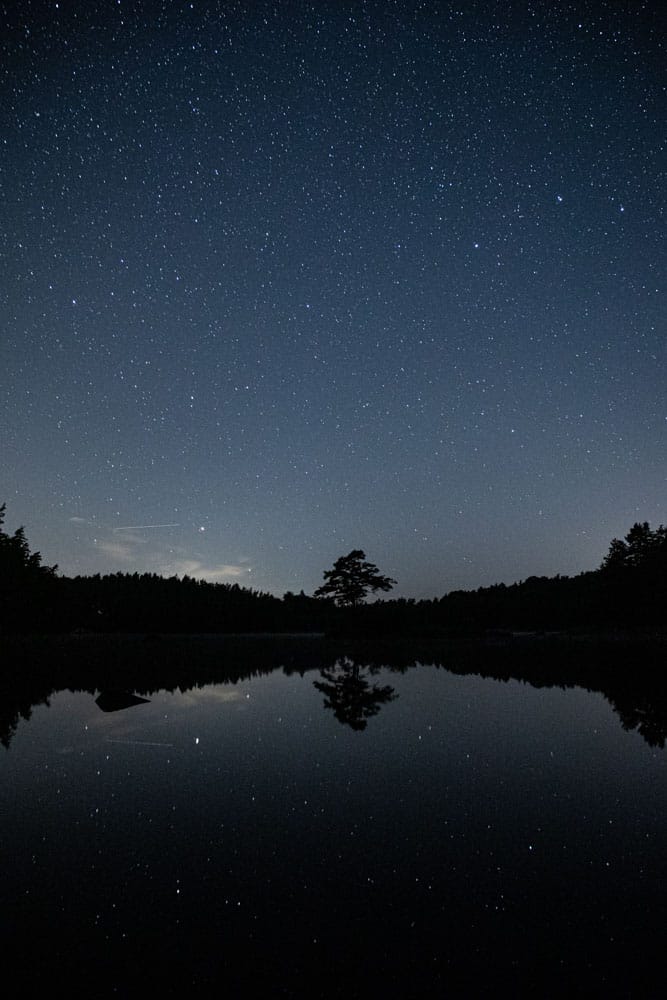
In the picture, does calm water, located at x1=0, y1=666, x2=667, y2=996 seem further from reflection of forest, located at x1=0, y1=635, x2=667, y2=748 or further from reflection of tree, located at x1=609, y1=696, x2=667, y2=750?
reflection of forest, located at x1=0, y1=635, x2=667, y2=748

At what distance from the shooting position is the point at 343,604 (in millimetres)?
63312

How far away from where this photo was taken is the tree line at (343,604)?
204 ft

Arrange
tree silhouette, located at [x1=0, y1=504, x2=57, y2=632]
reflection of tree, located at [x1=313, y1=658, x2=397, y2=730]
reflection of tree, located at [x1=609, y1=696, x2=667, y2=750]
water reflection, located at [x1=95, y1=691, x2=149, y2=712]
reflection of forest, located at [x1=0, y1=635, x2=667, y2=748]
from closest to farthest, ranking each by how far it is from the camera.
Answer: reflection of tree, located at [x1=609, y1=696, x2=667, y2=750] → reflection of tree, located at [x1=313, y1=658, x2=397, y2=730] → reflection of forest, located at [x1=0, y1=635, x2=667, y2=748] → water reflection, located at [x1=95, y1=691, x2=149, y2=712] → tree silhouette, located at [x1=0, y1=504, x2=57, y2=632]

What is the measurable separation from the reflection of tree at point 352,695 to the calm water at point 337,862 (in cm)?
198

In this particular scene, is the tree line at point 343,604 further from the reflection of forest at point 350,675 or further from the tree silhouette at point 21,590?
the reflection of forest at point 350,675

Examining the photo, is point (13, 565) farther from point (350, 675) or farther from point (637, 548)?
point (637, 548)

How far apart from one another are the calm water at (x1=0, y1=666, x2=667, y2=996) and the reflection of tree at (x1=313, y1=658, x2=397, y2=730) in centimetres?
198

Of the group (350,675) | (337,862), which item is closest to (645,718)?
(337,862)

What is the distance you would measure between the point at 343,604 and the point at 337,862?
57871 millimetres

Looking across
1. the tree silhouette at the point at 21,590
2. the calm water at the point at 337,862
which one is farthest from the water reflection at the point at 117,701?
the tree silhouette at the point at 21,590

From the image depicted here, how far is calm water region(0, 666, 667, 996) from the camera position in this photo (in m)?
4.29

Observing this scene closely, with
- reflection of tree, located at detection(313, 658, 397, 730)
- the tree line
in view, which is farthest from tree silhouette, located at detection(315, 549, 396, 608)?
reflection of tree, located at detection(313, 658, 397, 730)

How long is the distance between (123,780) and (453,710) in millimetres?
9022

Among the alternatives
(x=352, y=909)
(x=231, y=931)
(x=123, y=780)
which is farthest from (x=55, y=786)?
(x=352, y=909)
